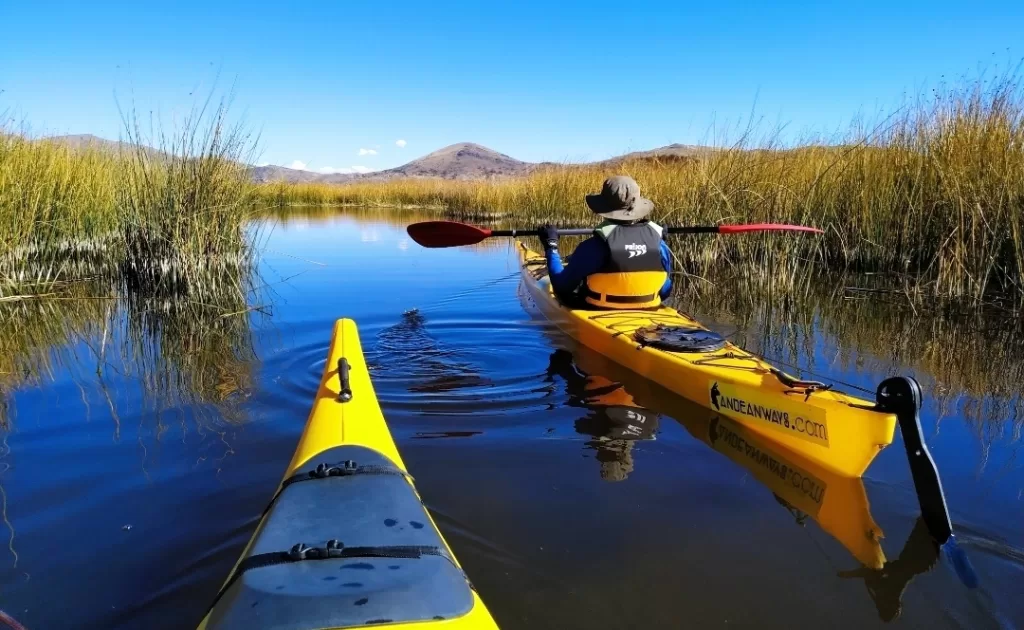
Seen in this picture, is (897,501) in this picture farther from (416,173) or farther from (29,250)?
(416,173)

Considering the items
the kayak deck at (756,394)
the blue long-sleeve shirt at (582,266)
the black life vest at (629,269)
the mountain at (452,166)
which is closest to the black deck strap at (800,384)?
the kayak deck at (756,394)

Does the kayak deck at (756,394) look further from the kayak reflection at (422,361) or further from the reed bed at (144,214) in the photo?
the reed bed at (144,214)

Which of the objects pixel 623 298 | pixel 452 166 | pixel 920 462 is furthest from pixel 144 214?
pixel 452 166

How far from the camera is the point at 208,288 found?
753cm

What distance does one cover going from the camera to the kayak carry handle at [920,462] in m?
2.60

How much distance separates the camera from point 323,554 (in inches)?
64.7

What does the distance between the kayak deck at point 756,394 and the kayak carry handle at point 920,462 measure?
0.13 metres

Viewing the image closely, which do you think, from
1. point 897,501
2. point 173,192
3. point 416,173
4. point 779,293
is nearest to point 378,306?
point 173,192

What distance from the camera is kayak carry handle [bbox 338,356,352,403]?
274cm

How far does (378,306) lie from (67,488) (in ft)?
16.0

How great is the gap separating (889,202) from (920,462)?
6583mm

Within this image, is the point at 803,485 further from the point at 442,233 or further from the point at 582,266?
the point at 442,233

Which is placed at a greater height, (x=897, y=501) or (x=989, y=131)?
(x=989, y=131)

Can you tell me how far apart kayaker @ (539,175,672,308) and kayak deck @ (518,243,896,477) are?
0.15 meters
